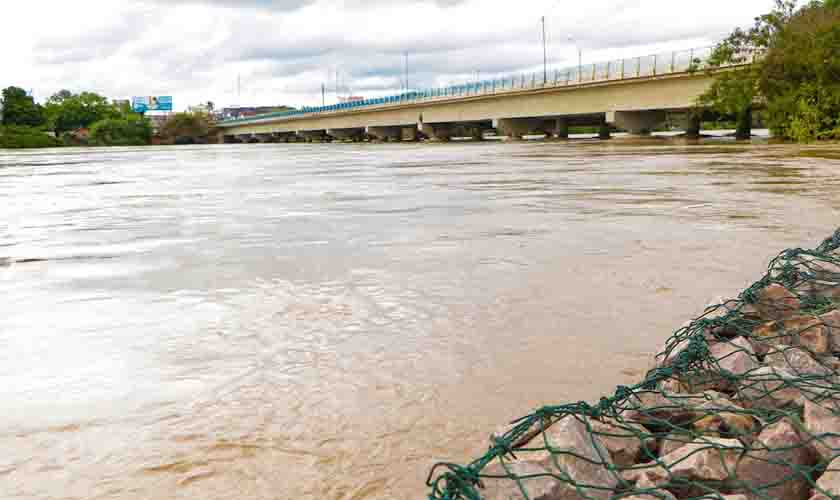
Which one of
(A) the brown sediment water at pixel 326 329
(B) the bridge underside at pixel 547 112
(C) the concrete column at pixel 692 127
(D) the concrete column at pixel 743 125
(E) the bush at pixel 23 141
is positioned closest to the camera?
(A) the brown sediment water at pixel 326 329

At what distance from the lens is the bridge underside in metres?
39.2

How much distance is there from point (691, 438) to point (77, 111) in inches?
6219

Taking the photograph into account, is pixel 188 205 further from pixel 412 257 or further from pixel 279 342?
pixel 279 342

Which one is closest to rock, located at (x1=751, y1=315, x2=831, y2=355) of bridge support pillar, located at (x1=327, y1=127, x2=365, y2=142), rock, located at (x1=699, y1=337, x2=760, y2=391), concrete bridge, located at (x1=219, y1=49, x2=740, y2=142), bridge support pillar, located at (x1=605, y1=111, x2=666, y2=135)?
rock, located at (x1=699, y1=337, x2=760, y2=391)

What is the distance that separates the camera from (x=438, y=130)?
224 feet

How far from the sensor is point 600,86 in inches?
1702

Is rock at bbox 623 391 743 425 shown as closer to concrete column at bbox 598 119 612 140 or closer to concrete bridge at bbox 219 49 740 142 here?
concrete bridge at bbox 219 49 740 142

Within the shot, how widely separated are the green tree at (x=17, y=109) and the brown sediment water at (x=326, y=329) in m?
129

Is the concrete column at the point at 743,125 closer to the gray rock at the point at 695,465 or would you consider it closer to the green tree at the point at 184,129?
the gray rock at the point at 695,465

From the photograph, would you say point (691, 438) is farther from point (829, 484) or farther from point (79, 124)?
point (79, 124)

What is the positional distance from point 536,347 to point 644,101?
39.0 metres

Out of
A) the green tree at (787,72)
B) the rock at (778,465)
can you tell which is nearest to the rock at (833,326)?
the rock at (778,465)

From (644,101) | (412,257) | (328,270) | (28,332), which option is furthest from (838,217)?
(644,101)

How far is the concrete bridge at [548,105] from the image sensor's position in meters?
38.6
